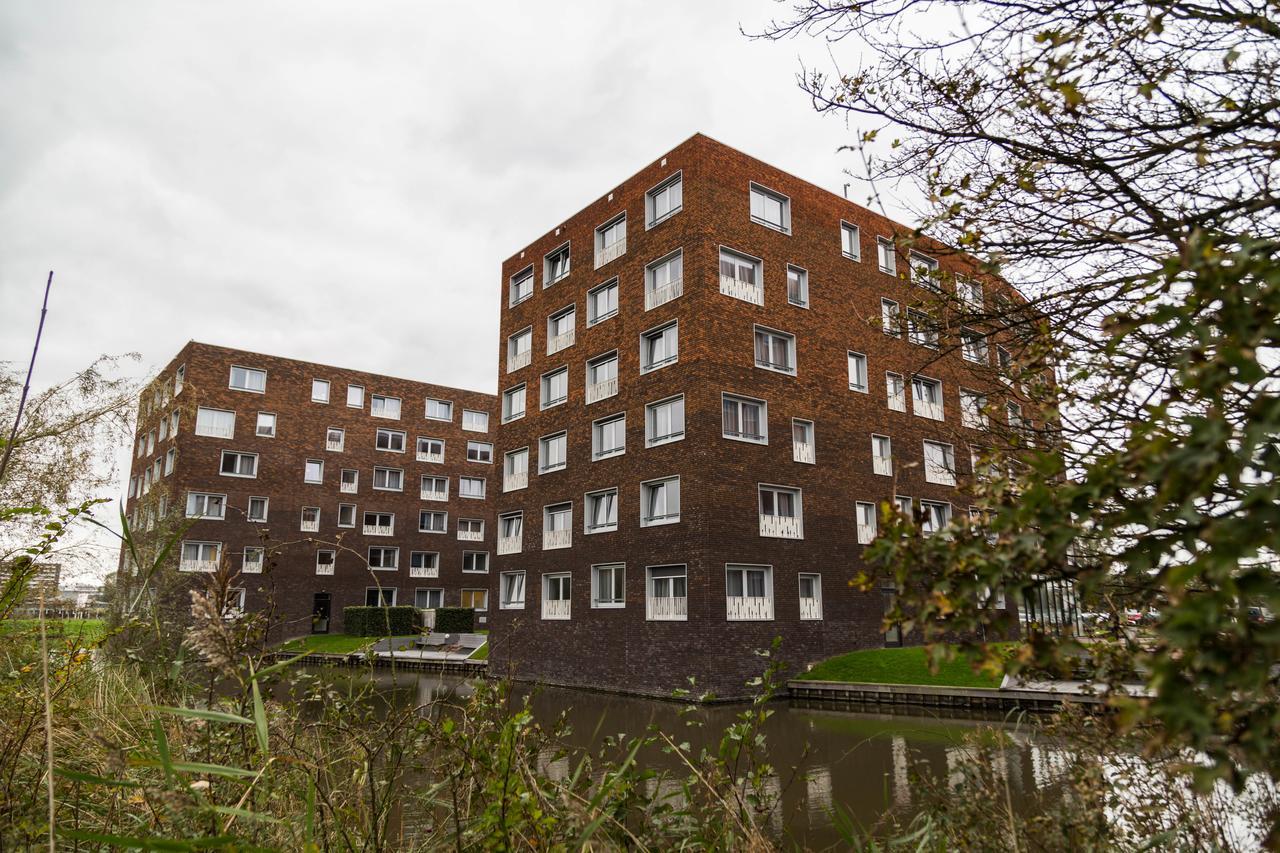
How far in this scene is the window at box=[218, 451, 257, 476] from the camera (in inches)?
1581

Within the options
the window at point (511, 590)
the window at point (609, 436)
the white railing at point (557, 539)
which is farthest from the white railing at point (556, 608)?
the window at point (609, 436)

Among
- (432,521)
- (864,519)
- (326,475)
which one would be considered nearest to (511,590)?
(864,519)

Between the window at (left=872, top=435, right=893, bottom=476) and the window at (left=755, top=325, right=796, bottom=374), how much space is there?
14.4 feet

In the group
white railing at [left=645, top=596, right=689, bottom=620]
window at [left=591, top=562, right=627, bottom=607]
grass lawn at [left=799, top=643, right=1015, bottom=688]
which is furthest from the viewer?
window at [left=591, top=562, right=627, bottom=607]

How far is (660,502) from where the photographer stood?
2264 centimetres

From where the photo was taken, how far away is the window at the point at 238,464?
40.2 metres

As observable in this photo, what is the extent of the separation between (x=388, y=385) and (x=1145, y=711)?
1927 inches

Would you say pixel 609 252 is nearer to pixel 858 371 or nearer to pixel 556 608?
pixel 858 371

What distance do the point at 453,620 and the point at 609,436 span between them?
22373 mm

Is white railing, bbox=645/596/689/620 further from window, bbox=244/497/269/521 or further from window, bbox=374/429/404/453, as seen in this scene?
window, bbox=374/429/404/453

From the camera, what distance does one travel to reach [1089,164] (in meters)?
3.99

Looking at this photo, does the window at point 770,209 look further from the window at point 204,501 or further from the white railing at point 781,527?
the window at point 204,501

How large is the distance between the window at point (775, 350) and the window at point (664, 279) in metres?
2.67

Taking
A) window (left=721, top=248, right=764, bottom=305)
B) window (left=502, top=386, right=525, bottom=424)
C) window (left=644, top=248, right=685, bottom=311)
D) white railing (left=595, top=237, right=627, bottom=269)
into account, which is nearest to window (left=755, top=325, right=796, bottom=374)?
window (left=721, top=248, right=764, bottom=305)
